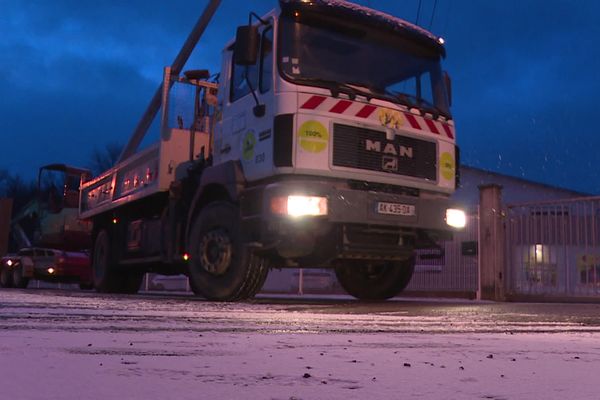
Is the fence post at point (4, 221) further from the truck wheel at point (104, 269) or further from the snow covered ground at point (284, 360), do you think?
the snow covered ground at point (284, 360)

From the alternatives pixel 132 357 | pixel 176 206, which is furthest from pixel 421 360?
pixel 176 206

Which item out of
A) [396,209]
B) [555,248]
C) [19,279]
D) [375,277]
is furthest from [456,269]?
[19,279]

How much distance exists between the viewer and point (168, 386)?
2.00 m

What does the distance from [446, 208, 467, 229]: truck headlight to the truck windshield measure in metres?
1.19

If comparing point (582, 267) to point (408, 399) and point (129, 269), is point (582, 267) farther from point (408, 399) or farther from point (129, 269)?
point (408, 399)

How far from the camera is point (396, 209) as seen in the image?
281 inches

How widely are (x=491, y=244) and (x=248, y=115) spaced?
6982 mm

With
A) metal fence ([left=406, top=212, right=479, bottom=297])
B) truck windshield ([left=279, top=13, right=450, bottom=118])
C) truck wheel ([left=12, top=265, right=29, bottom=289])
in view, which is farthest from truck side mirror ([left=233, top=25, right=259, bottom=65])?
truck wheel ([left=12, top=265, right=29, bottom=289])

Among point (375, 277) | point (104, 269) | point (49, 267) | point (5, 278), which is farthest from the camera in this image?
point (5, 278)

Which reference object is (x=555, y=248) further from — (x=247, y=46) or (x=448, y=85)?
(x=247, y=46)

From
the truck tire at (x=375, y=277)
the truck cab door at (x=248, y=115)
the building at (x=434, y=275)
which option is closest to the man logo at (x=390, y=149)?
the building at (x=434, y=275)

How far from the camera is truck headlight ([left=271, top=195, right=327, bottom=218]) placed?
655 centimetres

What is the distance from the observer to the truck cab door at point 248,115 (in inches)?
275

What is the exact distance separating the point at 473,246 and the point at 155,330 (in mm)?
10040
